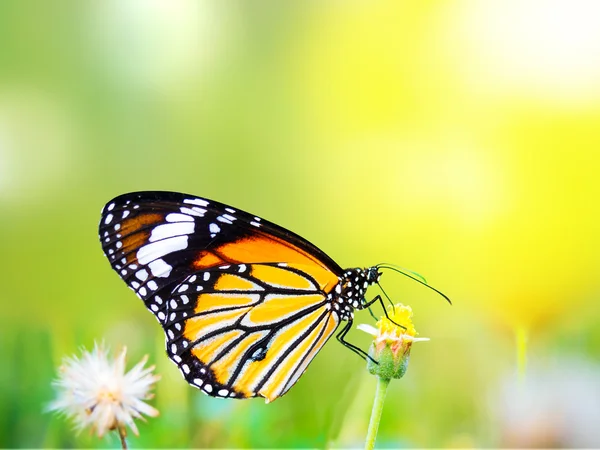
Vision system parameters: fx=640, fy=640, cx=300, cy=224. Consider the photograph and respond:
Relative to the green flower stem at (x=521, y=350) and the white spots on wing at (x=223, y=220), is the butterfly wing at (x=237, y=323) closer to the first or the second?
the white spots on wing at (x=223, y=220)

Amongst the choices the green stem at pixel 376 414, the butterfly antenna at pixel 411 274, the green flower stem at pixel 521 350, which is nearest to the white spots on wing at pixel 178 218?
the green stem at pixel 376 414

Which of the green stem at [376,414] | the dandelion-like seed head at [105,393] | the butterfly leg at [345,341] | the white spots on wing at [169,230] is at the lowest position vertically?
the dandelion-like seed head at [105,393]

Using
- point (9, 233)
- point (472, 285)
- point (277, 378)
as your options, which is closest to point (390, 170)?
point (472, 285)

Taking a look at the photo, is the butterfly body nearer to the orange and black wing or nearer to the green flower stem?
the orange and black wing

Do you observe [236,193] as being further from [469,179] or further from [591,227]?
[591,227]

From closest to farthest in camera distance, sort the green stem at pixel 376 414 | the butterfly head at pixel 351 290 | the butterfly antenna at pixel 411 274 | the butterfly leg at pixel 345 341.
Answer: the green stem at pixel 376 414 → the butterfly head at pixel 351 290 → the butterfly leg at pixel 345 341 → the butterfly antenna at pixel 411 274

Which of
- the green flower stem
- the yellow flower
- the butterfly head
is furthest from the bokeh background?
the yellow flower
